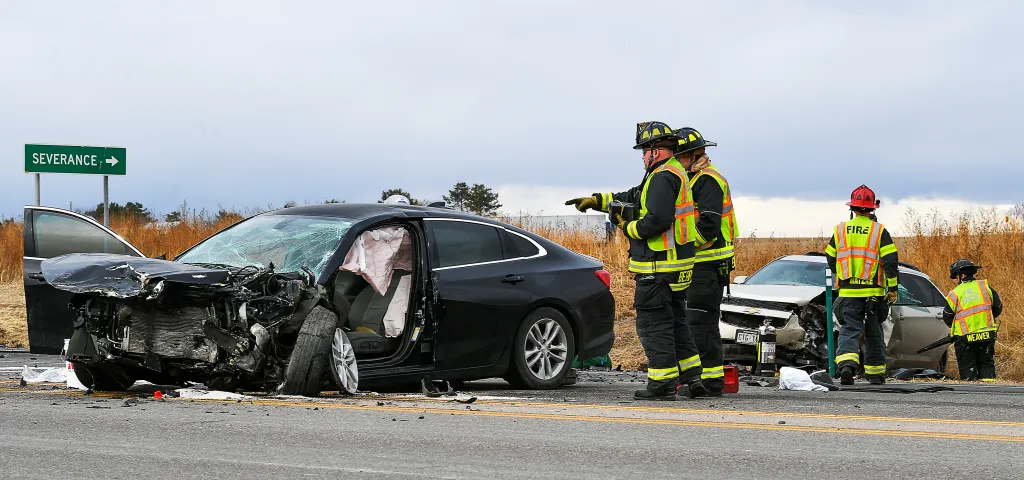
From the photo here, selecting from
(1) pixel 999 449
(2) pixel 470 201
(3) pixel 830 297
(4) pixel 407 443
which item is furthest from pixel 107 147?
(2) pixel 470 201

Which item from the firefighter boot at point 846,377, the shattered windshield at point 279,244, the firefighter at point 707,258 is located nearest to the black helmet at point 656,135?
the firefighter at point 707,258

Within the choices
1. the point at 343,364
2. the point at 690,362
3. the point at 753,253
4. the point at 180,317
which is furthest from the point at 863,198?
the point at 753,253

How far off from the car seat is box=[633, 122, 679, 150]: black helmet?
208cm

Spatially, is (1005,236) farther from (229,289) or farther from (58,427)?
(58,427)

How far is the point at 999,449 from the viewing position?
21.1ft

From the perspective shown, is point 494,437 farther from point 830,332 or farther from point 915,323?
point 915,323

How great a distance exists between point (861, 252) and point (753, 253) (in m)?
11.8

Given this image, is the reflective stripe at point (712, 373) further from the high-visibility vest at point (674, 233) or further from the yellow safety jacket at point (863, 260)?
the yellow safety jacket at point (863, 260)

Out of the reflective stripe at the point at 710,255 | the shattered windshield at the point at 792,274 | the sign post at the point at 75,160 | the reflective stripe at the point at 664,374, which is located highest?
the sign post at the point at 75,160

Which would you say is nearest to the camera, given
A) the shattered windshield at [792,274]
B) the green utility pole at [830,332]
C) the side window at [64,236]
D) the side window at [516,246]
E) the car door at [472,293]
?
the car door at [472,293]

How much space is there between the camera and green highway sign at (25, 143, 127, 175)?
20.9m

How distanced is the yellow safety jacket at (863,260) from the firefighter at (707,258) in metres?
2.66

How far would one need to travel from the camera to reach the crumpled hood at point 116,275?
8148mm

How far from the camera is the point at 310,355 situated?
854 cm
